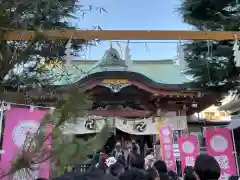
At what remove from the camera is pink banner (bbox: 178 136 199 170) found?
22.1 ft

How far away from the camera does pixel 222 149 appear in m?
5.77

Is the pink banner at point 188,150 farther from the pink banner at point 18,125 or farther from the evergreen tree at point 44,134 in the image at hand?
the evergreen tree at point 44,134

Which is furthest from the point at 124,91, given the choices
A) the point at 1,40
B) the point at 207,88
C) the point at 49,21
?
the point at 1,40

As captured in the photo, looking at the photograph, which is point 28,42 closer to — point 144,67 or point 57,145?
point 57,145

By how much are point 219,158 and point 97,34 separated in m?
3.01

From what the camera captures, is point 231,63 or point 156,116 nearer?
point 231,63

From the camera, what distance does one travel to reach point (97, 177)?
1.13 metres

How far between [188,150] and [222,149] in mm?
1126

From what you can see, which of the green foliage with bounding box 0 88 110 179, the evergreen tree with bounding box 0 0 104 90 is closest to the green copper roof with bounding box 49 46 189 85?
the evergreen tree with bounding box 0 0 104 90

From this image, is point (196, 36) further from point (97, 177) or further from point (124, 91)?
point (124, 91)

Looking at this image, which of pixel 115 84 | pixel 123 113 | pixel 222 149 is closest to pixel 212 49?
pixel 222 149

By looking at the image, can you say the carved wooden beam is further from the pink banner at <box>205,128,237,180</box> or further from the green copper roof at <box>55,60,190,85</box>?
the pink banner at <box>205,128,237,180</box>

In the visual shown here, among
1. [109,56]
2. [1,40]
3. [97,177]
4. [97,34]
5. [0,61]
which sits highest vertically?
[109,56]

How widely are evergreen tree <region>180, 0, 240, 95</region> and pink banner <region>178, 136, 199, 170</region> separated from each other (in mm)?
1100
